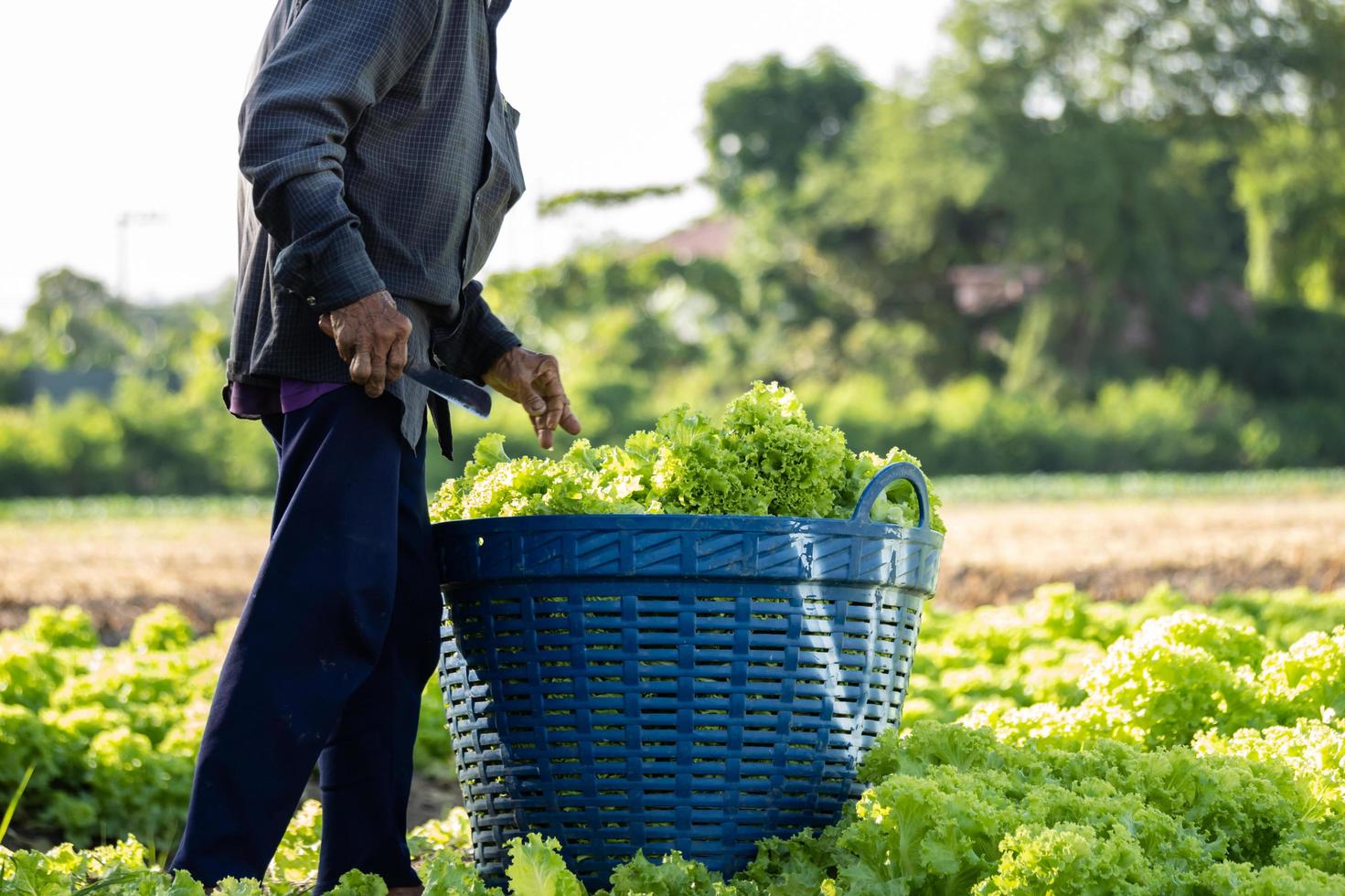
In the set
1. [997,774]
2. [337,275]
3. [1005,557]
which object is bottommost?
[1005,557]

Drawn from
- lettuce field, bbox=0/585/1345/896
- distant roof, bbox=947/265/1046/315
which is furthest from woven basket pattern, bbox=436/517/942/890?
distant roof, bbox=947/265/1046/315

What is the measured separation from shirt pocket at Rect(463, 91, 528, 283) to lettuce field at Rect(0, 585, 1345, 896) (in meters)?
1.16

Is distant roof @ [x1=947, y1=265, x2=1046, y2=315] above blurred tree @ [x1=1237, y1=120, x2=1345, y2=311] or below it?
below

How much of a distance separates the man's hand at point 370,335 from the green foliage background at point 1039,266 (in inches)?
1124

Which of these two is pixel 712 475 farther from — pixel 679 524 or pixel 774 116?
pixel 774 116

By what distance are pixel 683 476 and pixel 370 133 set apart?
0.88 meters

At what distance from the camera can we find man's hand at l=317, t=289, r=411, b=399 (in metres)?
2.64

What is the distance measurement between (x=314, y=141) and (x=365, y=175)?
0.21 meters

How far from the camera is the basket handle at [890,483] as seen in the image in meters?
2.90

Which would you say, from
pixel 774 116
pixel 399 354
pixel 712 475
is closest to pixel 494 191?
pixel 399 354

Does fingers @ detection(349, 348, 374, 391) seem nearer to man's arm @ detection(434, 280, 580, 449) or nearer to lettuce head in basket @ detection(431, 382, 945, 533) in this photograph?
lettuce head in basket @ detection(431, 382, 945, 533)

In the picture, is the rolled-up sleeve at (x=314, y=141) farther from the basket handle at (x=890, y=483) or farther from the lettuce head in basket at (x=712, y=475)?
the basket handle at (x=890, y=483)

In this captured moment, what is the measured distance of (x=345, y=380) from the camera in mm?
2764

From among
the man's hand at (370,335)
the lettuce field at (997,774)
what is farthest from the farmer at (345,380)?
the lettuce field at (997,774)
